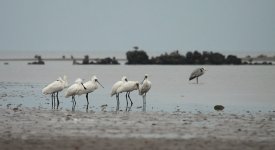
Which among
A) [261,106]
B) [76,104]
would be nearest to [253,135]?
[261,106]

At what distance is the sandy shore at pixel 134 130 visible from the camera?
13.3m

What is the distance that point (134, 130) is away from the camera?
15.5 metres

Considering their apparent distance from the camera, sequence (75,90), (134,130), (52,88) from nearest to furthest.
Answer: (134,130), (75,90), (52,88)

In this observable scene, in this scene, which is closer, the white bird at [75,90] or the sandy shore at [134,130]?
the sandy shore at [134,130]

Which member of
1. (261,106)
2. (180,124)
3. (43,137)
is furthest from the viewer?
(261,106)

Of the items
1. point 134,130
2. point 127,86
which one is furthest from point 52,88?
point 134,130

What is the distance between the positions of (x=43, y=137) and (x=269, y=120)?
6.15m

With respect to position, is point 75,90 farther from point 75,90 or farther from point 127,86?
point 127,86

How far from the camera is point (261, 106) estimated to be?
75.8 feet

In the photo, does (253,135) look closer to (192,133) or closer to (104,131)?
(192,133)

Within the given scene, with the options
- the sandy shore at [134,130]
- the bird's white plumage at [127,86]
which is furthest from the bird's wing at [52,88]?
the sandy shore at [134,130]

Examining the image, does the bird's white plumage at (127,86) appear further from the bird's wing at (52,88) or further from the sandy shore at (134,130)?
the sandy shore at (134,130)

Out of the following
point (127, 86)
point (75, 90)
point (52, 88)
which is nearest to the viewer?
point (75, 90)

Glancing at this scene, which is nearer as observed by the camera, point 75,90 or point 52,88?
point 75,90
